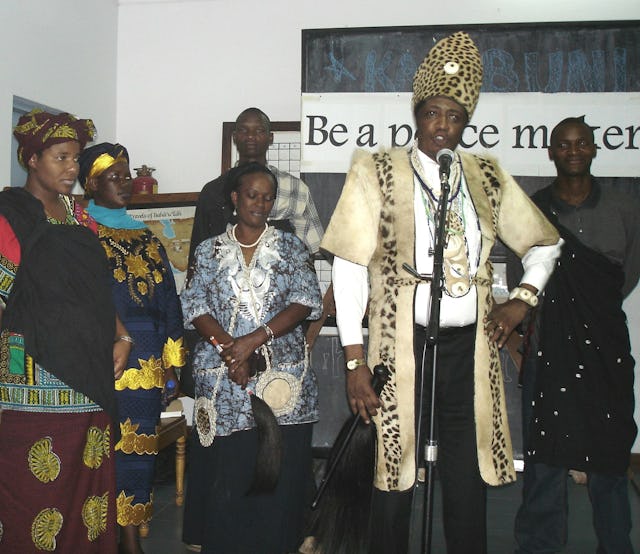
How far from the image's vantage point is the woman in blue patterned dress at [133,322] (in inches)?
126

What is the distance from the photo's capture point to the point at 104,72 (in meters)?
5.65

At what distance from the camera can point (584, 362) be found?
10.4 feet

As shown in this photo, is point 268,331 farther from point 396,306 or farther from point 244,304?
point 396,306

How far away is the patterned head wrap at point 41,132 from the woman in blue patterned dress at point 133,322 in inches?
23.9

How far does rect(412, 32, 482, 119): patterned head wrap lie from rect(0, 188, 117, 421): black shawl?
1250 mm

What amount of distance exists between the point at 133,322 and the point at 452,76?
1.69 metres

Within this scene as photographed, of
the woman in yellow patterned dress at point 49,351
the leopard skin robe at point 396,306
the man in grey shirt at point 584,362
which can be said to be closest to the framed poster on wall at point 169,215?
the woman in yellow patterned dress at point 49,351

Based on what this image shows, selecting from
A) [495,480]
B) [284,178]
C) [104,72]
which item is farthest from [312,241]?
[104,72]

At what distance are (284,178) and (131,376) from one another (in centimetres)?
137

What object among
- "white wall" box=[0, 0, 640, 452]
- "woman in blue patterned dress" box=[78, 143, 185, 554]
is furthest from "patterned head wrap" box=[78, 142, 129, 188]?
"white wall" box=[0, 0, 640, 452]

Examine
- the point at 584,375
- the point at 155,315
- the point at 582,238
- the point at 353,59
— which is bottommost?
the point at 584,375

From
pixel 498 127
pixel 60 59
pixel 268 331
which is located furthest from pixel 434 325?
pixel 60 59

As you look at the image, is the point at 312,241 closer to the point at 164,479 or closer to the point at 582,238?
the point at 582,238

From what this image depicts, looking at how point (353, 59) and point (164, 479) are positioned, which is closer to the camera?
point (353, 59)
